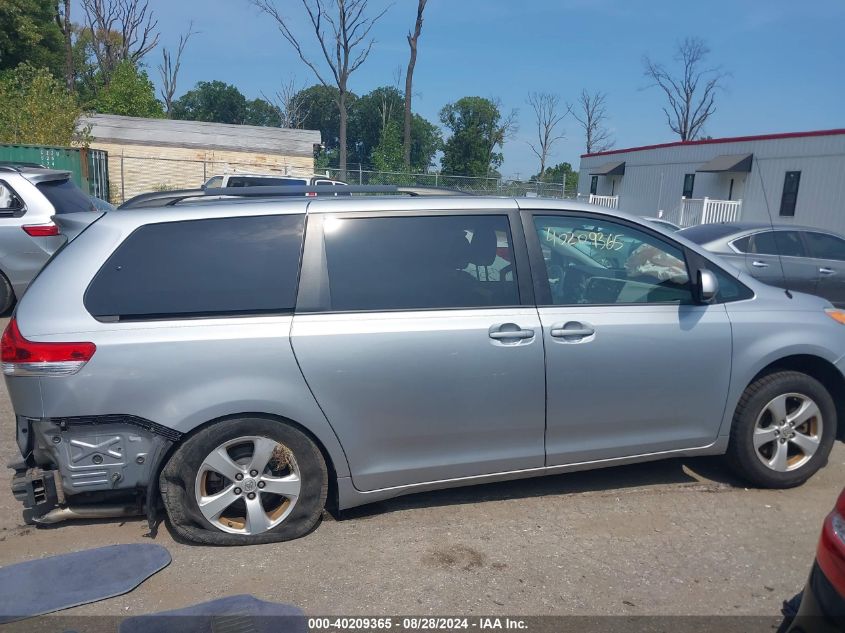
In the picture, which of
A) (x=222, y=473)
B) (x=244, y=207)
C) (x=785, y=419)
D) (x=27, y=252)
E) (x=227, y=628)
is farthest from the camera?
(x=27, y=252)

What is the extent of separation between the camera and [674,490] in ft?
14.9

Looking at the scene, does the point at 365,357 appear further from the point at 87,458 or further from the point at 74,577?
the point at 74,577

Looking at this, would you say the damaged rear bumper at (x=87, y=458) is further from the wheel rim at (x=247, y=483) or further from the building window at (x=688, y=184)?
the building window at (x=688, y=184)

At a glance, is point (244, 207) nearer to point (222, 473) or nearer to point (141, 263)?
point (141, 263)

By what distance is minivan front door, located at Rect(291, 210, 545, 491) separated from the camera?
3688mm

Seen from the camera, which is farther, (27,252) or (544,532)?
(27,252)

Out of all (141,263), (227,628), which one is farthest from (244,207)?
(227,628)

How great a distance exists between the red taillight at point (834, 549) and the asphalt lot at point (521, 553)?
37.5 inches

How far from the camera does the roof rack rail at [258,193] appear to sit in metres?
4.09

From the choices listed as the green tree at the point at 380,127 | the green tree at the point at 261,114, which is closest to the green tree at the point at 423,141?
the green tree at the point at 380,127

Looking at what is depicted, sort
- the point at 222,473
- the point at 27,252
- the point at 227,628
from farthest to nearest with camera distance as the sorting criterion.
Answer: the point at 27,252 < the point at 222,473 < the point at 227,628

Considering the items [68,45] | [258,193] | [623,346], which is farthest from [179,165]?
[623,346]

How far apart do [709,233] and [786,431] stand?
5530 millimetres

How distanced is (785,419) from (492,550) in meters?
2.07
